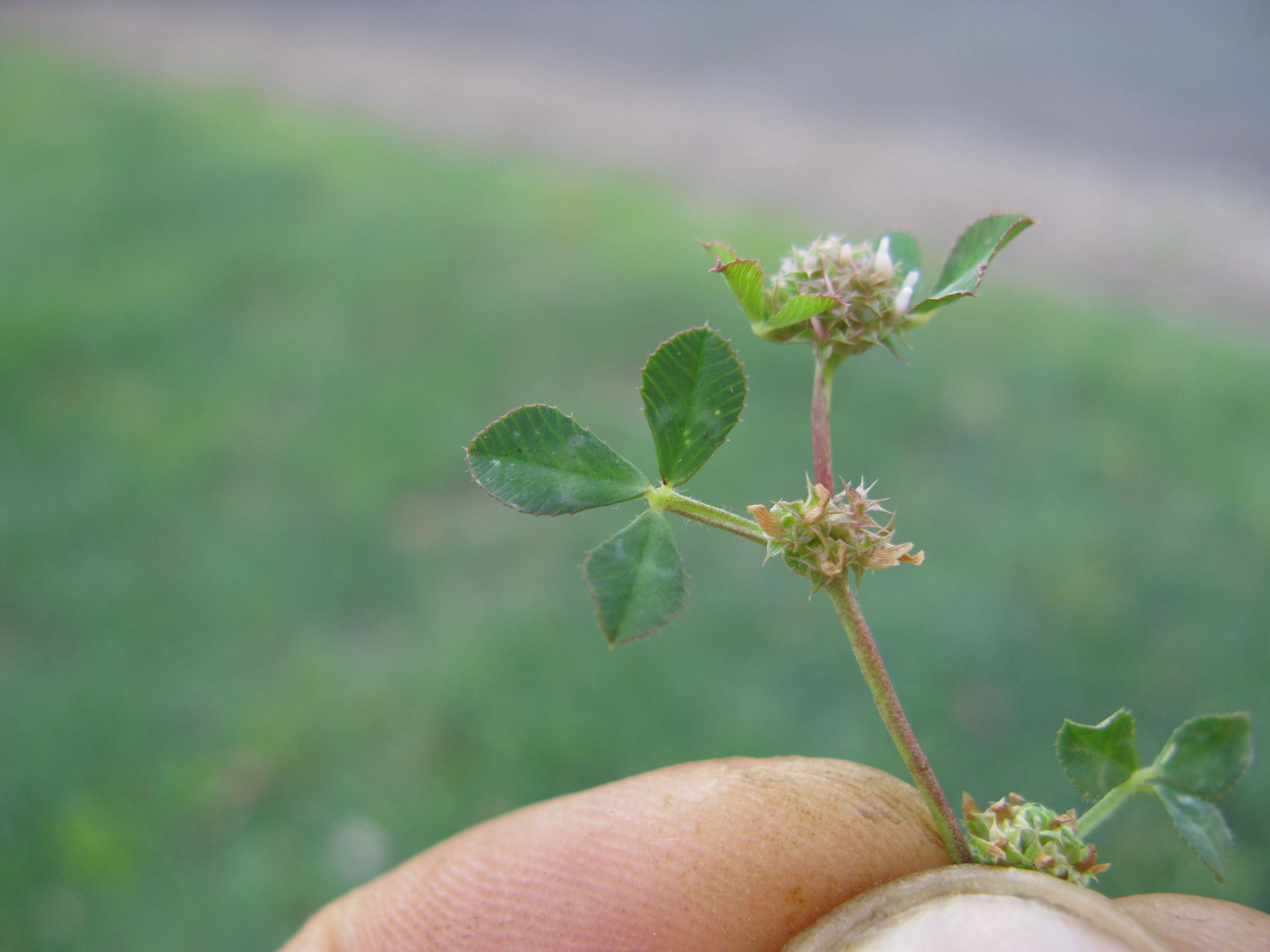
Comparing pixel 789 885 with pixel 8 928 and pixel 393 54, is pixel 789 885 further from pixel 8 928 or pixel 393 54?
pixel 393 54

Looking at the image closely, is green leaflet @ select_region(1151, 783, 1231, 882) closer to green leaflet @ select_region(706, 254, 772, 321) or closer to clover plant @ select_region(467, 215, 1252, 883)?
clover plant @ select_region(467, 215, 1252, 883)

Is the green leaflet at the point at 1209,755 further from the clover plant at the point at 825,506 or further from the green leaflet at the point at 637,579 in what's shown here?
the green leaflet at the point at 637,579

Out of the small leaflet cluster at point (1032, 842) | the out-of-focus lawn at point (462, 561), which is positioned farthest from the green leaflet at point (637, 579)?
the out-of-focus lawn at point (462, 561)

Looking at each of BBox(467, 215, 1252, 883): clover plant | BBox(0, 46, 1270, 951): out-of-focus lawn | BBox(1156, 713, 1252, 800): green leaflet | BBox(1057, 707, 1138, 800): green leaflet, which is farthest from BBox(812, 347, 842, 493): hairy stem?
BBox(0, 46, 1270, 951): out-of-focus lawn

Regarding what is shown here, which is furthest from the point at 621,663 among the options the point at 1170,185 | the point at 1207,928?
the point at 1170,185

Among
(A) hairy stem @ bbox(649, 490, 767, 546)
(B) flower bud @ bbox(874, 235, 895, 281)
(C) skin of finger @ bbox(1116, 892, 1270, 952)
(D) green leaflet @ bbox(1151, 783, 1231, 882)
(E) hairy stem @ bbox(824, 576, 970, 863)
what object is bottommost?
(C) skin of finger @ bbox(1116, 892, 1270, 952)
